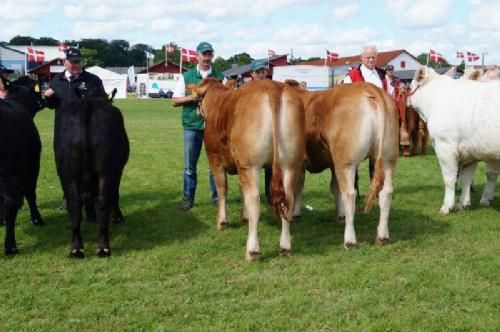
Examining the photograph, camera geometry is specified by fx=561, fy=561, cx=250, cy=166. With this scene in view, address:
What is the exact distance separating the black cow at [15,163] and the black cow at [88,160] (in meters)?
0.59

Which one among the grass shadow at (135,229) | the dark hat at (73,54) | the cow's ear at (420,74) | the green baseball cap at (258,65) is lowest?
the grass shadow at (135,229)

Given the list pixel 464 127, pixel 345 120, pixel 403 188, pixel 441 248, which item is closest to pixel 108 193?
pixel 345 120

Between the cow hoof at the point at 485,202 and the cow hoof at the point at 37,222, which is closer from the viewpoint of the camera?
the cow hoof at the point at 37,222

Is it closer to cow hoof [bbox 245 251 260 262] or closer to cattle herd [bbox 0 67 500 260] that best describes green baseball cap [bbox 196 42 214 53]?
cattle herd [bbox 0 67 500 260]

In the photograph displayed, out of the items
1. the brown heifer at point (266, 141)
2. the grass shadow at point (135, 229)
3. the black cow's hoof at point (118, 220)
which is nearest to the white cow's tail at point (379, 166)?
the brown heifer at point (266, 141)

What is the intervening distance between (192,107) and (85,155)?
2690 mm

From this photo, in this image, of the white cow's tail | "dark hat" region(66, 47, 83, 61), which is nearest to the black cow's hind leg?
"dark hat" region(66, 47, 83, 61)

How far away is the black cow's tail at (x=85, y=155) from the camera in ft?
19.6

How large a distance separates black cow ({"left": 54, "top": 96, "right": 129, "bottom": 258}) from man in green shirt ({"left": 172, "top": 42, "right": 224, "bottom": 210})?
201 cm

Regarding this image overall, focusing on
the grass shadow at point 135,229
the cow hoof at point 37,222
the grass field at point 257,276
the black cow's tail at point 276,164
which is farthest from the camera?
the cow hoof at point 37,222

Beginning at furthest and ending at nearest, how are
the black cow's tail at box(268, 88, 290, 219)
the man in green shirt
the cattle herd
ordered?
the man in green shirt → the cattle herd → the black cow's tail at box(268, 88, 290, 219)

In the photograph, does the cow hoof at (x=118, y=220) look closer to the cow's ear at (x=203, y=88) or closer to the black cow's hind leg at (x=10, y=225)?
the black cow's hind leg at (x=10, y=225)

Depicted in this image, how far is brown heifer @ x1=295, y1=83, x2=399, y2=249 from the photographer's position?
6023 millimetres

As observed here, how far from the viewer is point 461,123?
776cm
